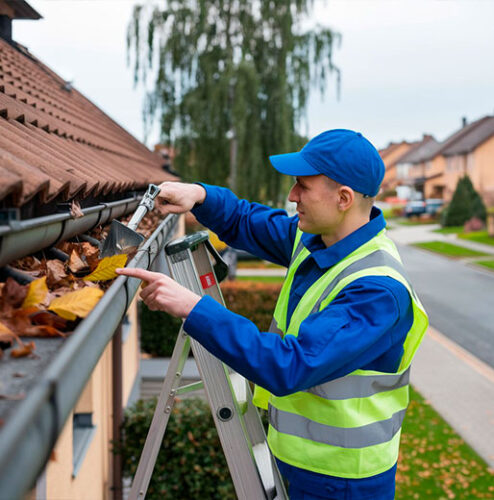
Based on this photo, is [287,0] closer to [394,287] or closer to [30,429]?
[394,287]

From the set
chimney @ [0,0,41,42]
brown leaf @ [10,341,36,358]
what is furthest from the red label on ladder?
chimney @ [0,0,41,42]

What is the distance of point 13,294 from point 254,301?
935 centimetres

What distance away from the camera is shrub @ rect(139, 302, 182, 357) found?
9.87 metres

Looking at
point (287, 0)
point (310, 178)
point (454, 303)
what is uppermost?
point (287, 0)

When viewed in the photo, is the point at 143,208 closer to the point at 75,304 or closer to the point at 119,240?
the point at 119,240

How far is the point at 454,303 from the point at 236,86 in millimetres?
8564

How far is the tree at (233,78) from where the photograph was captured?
13.4m

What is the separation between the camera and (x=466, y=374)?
33.4 feet

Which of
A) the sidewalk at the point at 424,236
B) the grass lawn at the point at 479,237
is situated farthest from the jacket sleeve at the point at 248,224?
the grass lawn at the point at 479,237

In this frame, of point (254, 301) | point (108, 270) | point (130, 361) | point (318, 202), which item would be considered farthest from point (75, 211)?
point (254, 301)

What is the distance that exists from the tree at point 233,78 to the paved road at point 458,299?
205 inches

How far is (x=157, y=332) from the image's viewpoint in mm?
10070

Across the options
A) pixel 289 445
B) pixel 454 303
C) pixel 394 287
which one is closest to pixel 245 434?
pixel 289 445

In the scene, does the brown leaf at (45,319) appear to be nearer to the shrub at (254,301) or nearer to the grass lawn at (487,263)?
the shrub at (254,301)
